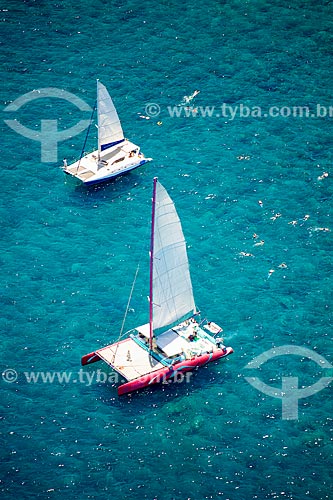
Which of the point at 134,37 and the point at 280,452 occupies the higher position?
the point at 134,37

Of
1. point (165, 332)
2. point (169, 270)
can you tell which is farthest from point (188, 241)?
point (165, 332)

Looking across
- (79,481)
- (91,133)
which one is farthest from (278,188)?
(79,481)

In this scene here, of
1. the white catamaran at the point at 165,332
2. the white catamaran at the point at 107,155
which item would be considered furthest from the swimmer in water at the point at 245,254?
the white catamaran at the point at 107,155

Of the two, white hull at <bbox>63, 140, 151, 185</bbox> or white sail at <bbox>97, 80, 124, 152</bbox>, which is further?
white sail at <bbox>97, 80, 124, 152</bbox>

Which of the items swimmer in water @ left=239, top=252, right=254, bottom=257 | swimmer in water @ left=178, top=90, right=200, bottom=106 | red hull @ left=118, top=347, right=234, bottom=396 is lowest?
red hull @ left=118, top=347, right=234, bottom=396

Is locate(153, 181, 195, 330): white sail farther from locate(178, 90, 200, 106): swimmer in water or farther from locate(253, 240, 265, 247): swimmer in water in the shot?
locate(178, 90, 200, 106): swimmer in water

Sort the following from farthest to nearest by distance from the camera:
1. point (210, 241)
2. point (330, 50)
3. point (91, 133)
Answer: point (330, 50) < point (91, 133) < point (210, 241)

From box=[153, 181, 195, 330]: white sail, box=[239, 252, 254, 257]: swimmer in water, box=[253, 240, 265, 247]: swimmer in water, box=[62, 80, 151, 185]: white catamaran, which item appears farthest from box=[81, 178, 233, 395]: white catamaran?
box=[62, 80, 151, 185]: white catamaran

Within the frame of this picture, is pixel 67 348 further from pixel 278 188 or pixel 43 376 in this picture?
pixel 278 188
